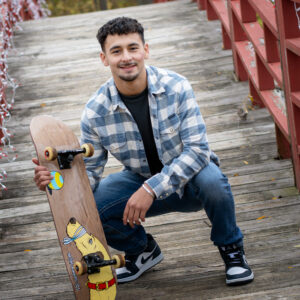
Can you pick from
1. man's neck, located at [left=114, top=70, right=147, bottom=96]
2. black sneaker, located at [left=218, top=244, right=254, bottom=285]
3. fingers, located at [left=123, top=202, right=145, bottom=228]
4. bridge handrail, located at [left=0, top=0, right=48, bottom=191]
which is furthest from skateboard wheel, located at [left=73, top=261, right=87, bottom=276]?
bridge handrail, located at [left=0, top=0, right=48, bottom=191]

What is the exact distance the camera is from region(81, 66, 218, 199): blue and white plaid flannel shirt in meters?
2.49

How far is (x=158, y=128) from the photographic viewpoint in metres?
2.54

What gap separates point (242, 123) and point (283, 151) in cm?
59

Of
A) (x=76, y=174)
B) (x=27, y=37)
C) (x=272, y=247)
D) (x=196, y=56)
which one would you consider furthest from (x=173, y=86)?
(x=27, y=37)

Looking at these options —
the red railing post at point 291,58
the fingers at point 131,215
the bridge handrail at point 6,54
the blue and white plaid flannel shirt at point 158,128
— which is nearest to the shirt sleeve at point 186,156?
the blue and white plaid flannel shirt at point 158,128

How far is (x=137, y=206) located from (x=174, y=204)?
0.29m

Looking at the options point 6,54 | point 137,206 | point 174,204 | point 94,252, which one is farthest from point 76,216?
point 6,54

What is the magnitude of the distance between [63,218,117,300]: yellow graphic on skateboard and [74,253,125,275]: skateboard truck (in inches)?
1.0

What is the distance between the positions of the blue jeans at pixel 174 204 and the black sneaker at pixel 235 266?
0.04m

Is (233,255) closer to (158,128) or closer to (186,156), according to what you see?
(186,156)

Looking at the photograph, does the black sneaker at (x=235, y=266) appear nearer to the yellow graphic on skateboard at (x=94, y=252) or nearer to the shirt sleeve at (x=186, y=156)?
the shirt sleeve at (x=186, y=156)

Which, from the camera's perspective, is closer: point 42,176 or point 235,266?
point 42,176

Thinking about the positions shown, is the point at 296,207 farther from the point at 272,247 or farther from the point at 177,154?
the point at 177,154

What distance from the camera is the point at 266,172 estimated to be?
354 cm
